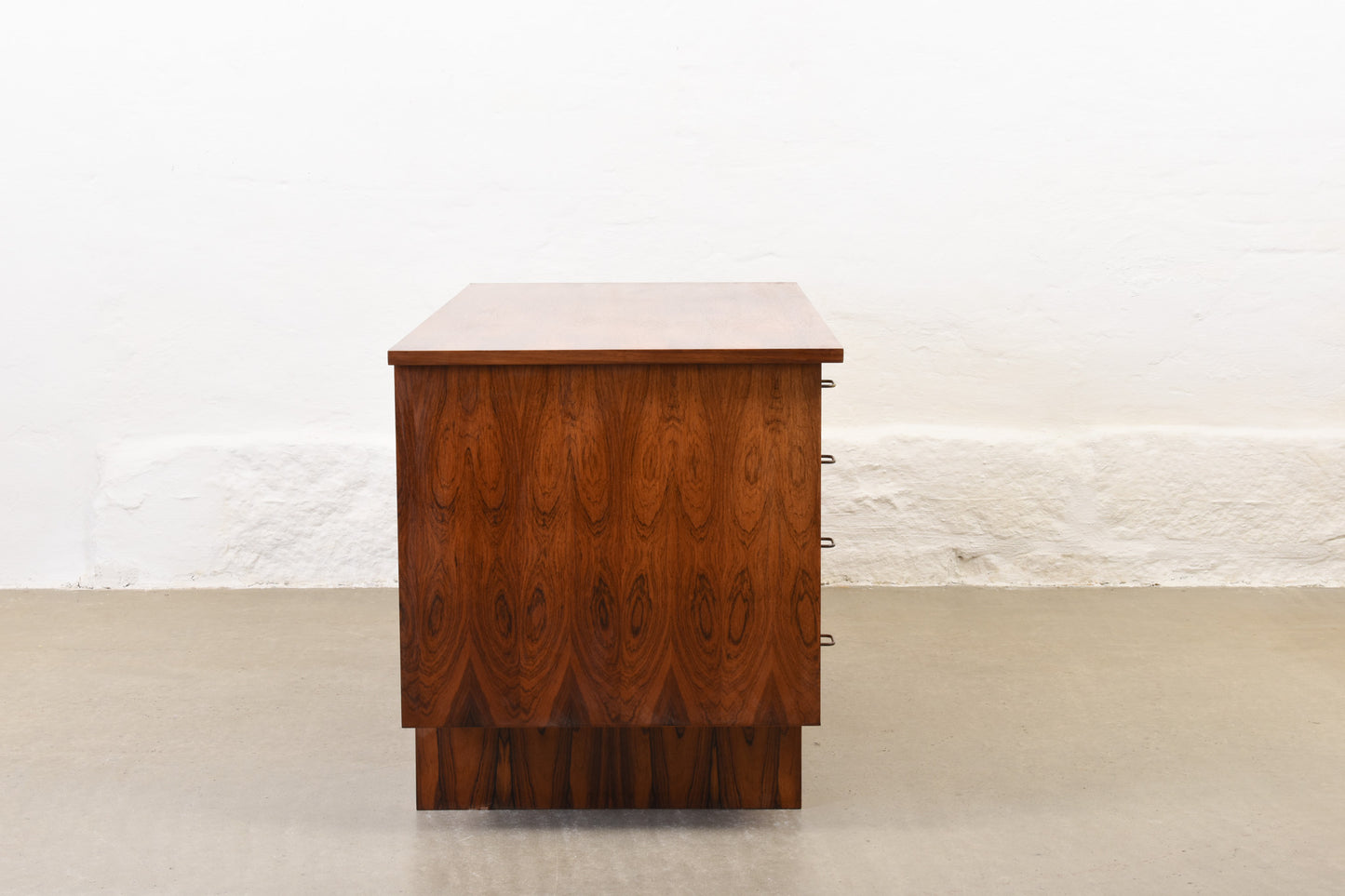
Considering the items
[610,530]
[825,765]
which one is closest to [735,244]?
[825,765]

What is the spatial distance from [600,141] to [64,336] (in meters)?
1.80

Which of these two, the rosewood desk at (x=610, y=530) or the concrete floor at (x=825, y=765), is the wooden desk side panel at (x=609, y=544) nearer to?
the rosewood desk at (x=610, y=530)

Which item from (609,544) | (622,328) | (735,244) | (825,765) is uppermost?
(735,244)

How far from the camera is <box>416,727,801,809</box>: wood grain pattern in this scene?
2801 millimetres

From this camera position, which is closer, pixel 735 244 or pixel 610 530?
pixel 610 530

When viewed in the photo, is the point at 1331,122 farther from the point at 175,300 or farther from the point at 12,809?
the point at 12,809

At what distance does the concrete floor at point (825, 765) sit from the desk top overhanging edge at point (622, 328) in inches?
35.8

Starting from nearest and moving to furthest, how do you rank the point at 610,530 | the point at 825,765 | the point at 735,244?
the point at 610,530 → the point at 825,765 → the point at 735,244

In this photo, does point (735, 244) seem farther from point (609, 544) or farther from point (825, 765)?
point (609, 544)

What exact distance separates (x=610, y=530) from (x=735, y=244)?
2.08m

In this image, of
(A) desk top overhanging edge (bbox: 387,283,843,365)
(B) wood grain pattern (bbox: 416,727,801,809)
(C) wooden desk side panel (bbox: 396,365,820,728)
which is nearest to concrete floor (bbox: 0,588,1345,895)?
(B) wood grain pattern (bbox: 416,727,801,809)

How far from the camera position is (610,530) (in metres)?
2.60

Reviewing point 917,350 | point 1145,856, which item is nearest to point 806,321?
point 1145,856

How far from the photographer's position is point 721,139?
176 inches
